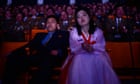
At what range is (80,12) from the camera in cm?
278

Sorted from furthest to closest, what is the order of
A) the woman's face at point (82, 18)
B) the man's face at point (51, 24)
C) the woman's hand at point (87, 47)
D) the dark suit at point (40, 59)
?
1. the man's face at point (51, 24)
2. the woman's face at point (82, 18)
3. the dark suit at point (40, 59)
4. the woman's hand at point (87, 47)

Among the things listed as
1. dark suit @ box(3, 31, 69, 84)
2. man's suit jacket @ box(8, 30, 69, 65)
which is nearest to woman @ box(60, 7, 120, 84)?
dark suit @ box(3, 31, 69, 84)

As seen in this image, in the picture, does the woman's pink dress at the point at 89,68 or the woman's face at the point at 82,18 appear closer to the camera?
the woman's pink dress at the point at 89,68

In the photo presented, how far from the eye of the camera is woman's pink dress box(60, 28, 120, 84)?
234 centimetres

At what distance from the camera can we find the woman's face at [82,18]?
274 cm

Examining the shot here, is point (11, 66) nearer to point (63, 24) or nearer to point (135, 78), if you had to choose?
point (135, 78)

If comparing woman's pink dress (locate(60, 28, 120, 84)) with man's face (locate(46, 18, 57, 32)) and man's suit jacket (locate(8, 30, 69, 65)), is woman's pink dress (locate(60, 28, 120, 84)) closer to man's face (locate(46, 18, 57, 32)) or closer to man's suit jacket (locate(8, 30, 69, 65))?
man's suit jacket (locate(8, 30, 69, 65))

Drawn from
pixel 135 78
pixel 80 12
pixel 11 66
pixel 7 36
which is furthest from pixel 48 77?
pixel 7 36

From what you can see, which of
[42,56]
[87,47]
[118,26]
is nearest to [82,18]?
[87,47]

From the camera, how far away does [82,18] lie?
275 cm

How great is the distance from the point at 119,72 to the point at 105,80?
0.68 metres

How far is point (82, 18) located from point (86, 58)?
21.8 inches

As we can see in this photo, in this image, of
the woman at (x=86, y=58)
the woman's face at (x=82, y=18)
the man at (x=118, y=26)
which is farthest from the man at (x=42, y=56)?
the man at (x=118, y=26)

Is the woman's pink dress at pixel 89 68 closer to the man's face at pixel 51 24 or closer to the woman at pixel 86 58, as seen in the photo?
the woman at pixel 86 58
